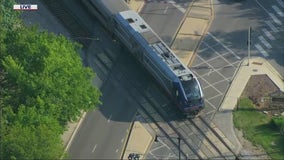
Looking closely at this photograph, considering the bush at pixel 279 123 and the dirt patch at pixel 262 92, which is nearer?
the bush at pixel 279 123

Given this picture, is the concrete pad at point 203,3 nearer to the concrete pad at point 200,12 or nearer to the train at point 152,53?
the concrete pad at point 200,12

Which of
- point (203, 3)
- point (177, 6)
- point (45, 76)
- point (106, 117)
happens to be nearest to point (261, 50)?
point (203, 3)

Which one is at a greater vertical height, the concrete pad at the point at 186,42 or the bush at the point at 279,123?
the concrete pad at the point at 186,42

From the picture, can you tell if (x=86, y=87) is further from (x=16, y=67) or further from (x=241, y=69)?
(x=241, y=69)

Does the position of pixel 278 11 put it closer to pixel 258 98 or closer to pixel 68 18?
pixel 258 98

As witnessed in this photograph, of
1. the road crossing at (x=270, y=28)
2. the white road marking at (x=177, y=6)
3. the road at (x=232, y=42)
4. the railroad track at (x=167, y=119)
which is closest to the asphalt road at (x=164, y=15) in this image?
the white road marking at (x=177, y=6)

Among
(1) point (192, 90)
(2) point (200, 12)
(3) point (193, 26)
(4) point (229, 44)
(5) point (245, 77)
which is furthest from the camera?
(2) point (200, 12)
